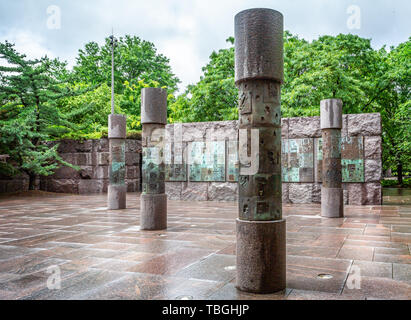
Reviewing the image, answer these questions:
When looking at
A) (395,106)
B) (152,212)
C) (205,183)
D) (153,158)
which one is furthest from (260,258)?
(395,106)

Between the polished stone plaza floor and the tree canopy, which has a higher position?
the tree canopy

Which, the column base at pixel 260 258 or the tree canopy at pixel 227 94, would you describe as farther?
the tree canopy at pixel 227 94

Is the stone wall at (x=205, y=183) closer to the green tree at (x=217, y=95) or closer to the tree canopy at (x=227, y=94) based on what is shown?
the tree canopy at (x=227, y=94)

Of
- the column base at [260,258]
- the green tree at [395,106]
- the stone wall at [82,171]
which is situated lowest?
A: the column base at [260,258]

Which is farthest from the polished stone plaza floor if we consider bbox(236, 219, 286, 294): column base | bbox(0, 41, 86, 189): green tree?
bbox(0, 41, 86, 189): green tree

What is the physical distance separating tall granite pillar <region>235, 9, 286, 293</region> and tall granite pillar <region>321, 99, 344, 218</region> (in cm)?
524

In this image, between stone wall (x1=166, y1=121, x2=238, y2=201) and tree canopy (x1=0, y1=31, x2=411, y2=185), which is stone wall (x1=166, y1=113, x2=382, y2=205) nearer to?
Result: stone wall (x1=166, y1=121, x2=238, y2=201)

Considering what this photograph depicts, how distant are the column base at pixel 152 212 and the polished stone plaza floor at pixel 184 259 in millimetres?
286

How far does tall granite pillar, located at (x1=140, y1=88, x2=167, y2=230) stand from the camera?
7.09 metres

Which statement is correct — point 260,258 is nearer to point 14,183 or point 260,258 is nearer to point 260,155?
point 260,155

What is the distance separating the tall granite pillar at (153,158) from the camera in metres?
7.09

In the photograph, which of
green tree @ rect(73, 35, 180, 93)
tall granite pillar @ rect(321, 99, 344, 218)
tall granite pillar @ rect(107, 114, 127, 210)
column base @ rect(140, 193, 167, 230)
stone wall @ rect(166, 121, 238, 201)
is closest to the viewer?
column base @ rect(140, 193, 167, 230)

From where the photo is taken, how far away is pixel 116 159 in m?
10.3

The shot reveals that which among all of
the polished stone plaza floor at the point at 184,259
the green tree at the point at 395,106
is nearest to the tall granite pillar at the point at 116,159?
the polished stone plaza floor at the point at 184,259
